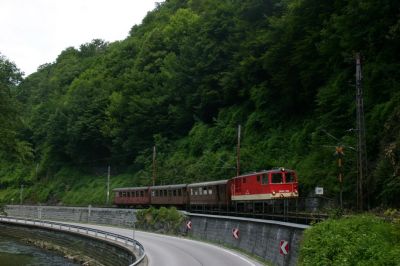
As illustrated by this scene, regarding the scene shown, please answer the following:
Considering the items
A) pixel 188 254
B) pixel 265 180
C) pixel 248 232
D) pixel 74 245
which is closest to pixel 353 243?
pixel 248 232

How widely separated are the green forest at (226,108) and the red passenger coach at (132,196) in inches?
187

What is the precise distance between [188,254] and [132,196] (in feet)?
97.4

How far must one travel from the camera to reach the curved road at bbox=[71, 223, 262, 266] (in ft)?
77.9

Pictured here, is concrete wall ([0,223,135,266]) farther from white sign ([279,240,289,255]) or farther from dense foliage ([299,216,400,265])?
dense foliage ([299,216,400,265])

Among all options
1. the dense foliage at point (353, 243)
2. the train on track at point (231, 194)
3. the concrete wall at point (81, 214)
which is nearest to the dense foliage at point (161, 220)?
the concrete wall at point (81, 214)

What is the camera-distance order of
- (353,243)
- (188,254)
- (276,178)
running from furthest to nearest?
(276,178), (188,254), (353,243)

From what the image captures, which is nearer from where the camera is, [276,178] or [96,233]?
[276,178]

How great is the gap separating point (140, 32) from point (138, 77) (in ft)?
119

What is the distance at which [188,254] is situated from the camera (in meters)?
27.1

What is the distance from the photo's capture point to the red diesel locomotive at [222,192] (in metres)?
32.5

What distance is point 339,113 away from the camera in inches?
1453

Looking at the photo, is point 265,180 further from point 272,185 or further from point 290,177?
point 290,177

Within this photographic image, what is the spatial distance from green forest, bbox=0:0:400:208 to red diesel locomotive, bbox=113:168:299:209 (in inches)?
114

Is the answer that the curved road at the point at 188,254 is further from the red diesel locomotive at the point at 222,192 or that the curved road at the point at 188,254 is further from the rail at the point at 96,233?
the red diesel locomotive at the point at 222,192
